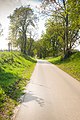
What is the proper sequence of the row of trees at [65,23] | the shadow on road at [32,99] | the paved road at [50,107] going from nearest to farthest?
the paved road at [50,107]
the shadow on road at [32,99]
the row of trees at [65,23]

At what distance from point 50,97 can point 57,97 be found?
34 centimetres

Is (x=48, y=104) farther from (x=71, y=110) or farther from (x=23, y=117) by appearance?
(x=23, y=117)

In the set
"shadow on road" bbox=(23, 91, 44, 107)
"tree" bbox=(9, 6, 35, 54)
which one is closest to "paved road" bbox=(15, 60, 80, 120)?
"shadow on road" bbox=(23, 91, 44, 107)

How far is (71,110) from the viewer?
9117mm


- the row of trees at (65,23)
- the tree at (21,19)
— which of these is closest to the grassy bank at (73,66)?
the row of trees at (65,23)

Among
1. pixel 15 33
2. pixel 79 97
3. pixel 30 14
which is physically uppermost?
pixel 30 14

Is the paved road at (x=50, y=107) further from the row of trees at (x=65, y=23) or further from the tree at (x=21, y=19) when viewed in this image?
the tree at (x=21, y=19)

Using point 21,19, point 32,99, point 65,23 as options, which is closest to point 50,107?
point 32,99

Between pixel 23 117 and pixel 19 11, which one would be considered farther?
pixel 19 11

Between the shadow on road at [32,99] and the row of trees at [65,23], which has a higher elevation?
the row of trees at [65,23]

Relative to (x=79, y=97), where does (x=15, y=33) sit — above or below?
above

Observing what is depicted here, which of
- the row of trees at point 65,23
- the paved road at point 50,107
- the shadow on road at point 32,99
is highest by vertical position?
the row of trees at point 65,23

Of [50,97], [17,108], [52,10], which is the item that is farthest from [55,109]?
[52,10]

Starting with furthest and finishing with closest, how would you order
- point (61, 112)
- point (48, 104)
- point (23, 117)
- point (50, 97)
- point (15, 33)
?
point (15, 33) → point (50, 97) → point (48, 104) → point (61, 112) → point (23, 117)
